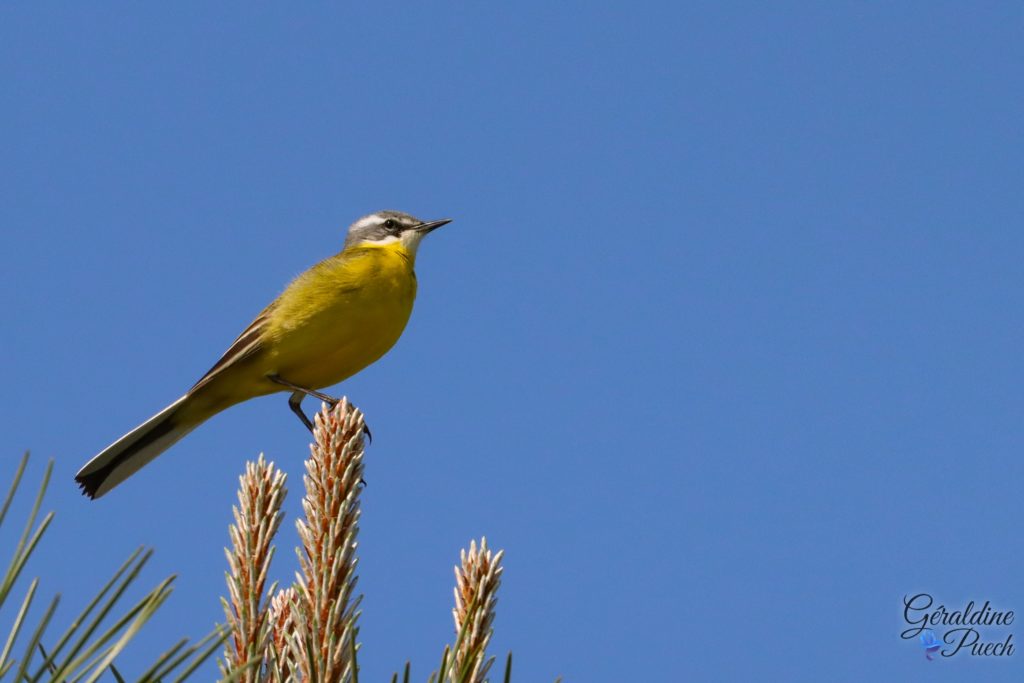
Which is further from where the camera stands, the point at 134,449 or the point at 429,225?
the point at 429,225

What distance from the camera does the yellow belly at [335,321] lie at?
7500mm

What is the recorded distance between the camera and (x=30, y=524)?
6.26 feet

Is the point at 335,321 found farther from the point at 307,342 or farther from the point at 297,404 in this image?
the point at 297,404

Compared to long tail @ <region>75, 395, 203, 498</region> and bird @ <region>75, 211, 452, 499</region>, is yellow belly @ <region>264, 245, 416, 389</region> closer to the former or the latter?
bird @ <region>75, 211, 452, 499</region>

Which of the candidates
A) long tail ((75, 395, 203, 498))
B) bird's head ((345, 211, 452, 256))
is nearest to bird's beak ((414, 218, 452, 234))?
bird's head ((345, 211, 452, 256))

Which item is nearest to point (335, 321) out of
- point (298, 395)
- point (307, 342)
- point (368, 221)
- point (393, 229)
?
point (307, 342)

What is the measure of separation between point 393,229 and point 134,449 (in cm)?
328

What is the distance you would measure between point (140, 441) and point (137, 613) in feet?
18.8

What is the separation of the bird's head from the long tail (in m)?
2.37

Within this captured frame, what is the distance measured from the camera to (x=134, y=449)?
7199 mm

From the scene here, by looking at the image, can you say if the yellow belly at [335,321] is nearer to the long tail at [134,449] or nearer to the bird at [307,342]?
the bird at [307,342]

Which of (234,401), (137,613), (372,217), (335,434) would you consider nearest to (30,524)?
(137,613)

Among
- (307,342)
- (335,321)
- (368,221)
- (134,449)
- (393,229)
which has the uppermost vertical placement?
(368,221)

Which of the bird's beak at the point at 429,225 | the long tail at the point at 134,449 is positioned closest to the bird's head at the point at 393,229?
the bird's beak at the point at 429,225
